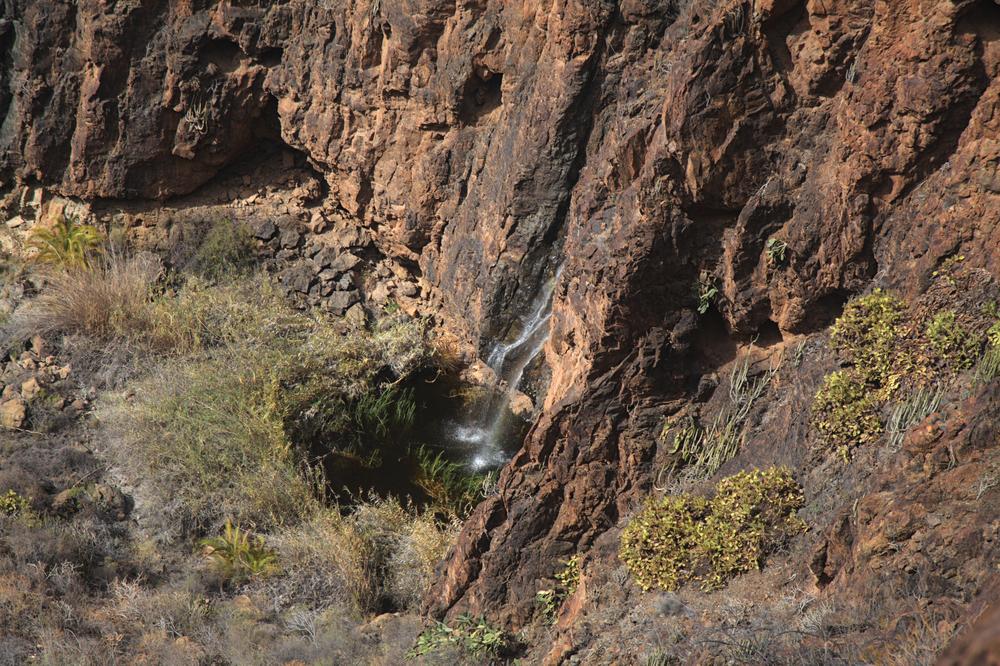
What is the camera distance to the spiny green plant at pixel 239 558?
5258 mm

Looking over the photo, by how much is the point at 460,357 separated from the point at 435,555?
297 centimetres

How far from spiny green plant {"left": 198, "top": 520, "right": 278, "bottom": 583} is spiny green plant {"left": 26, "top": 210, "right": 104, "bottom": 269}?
4.36 m

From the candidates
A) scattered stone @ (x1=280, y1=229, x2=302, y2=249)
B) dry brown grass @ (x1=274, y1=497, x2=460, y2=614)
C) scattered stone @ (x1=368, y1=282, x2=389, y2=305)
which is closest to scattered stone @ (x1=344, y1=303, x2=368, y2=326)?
scattered stone @ (x1=368, y1=282, x2=389, y2=305)

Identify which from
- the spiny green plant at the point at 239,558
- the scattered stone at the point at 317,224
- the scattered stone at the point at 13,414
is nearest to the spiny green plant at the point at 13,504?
the scattered stone at the point at 13,414

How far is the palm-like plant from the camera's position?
7.98 m

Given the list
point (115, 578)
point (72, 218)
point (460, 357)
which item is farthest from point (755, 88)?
point (72, 218)

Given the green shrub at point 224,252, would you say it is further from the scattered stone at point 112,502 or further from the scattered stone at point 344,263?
the scattered stone at point 112,502

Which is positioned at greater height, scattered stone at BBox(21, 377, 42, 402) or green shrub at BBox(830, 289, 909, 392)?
green shrub at BBox(830, 289, 909, 392)

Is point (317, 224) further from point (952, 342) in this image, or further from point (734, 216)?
point (952, 342)

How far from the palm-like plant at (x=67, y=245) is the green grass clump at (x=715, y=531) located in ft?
24.0

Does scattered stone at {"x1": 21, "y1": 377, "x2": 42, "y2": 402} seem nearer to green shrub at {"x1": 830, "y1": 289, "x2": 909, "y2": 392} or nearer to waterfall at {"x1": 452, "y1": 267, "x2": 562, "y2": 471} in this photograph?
waterfall at {"x1": 452, "y1": 267, "x2": 562, "y2": 471}

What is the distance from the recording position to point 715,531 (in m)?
3.43

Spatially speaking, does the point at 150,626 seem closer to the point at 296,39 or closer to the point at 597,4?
the point at 597,4

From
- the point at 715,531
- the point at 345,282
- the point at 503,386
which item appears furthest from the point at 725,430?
the point at 345,282
